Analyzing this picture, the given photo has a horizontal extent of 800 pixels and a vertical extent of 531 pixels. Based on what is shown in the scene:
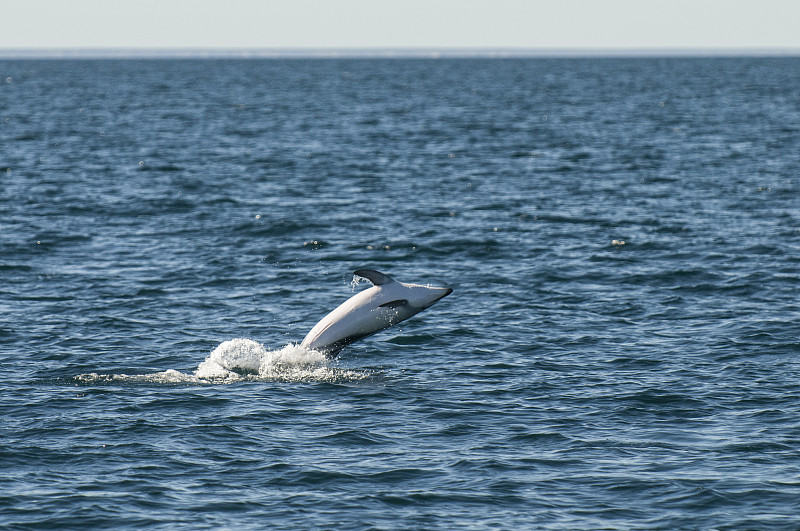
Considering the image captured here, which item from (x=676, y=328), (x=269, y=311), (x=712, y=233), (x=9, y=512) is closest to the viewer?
(x=9, y=512)

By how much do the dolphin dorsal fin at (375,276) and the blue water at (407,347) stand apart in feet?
7.97

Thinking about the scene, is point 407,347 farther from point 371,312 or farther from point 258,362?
point 371,312

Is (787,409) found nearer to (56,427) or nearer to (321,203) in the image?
(56,427)

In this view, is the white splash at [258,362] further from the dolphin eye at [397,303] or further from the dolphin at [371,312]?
the dolphin eye at [397,303]

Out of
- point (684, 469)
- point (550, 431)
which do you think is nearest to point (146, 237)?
point (550, 431)

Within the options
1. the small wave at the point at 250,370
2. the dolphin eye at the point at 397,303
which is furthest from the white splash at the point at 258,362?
the dolphin eye at the point at 397,303

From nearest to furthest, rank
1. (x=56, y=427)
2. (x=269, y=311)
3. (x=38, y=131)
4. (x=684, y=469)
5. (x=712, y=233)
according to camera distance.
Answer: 1. (x=684, y=469)
2. (x=56, y=427)
3. (x=269, y=311)
4. (x=712, y=233)
5. (x=38, y=131)

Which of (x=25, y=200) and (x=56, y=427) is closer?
(x=56, y=427)

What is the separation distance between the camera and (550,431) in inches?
882

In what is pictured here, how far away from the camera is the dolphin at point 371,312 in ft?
83.2

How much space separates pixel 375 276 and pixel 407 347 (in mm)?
5112

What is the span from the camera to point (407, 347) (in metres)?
29.7

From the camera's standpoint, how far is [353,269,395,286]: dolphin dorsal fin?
24.5 meters

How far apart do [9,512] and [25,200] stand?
37781mm
